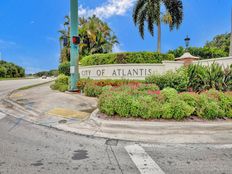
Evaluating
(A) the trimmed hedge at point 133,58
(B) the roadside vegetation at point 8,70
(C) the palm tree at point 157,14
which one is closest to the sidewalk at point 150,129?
(A) the trimmed hedge at point 133,58

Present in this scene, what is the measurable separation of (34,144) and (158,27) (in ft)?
62.0

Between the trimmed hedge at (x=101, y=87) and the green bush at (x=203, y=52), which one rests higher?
the green bush at (x=203, y=52)

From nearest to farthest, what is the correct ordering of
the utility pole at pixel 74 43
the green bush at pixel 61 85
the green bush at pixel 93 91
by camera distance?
the green bush at pixel 93 91 → the utility pole at pixel 74 43 → the green bush at pixel 61 85

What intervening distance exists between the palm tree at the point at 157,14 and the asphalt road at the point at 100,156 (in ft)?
55.4

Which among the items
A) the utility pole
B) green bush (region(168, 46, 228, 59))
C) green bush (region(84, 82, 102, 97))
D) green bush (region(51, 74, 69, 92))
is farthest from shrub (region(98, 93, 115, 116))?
green bush (region(168, 46, 228, 59))

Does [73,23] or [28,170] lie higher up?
[73,23]

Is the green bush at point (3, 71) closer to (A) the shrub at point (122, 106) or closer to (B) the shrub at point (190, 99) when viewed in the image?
(A) the shrub at point (122, 106)

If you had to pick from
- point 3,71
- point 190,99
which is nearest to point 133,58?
point 190,99

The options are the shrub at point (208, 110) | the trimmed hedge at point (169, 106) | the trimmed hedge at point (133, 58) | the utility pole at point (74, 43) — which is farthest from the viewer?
the trimmed hedge at point (133, 58)

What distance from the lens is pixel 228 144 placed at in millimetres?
4449

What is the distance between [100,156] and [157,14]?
19.0m

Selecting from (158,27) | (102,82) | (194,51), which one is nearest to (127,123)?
(102,82)

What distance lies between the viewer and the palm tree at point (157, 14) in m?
19.7

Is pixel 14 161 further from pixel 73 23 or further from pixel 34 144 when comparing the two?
pixel 73 23
